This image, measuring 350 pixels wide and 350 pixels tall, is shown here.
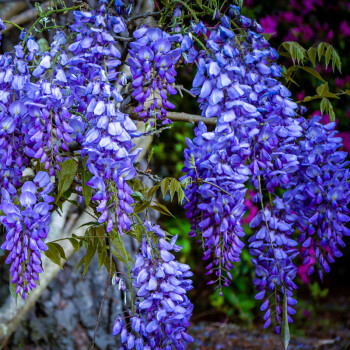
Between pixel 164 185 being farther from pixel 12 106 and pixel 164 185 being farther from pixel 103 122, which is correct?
pixel 12 106

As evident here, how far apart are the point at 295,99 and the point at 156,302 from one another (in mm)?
2270

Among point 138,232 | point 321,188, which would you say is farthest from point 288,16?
point 138,232

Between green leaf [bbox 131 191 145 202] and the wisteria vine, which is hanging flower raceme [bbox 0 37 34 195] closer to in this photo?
the wisteria vine

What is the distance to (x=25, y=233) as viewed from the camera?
1170 millimetres

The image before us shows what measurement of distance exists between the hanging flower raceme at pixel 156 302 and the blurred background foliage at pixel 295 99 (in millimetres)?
1900

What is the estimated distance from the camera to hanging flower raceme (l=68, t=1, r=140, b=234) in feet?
3.63

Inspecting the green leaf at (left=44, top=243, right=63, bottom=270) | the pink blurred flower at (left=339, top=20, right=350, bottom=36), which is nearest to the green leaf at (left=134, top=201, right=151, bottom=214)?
the green leaf at (left=44, top=243, right=63, bottom=270)

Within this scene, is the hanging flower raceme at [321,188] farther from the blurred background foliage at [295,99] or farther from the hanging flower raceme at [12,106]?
the blurred background foliage at [295,99]

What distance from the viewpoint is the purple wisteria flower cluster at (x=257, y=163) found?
117cm

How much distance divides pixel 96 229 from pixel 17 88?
0.38m

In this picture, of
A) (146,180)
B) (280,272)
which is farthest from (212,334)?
(280,272)

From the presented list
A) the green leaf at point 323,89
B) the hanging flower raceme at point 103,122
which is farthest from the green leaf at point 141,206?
the green leaf at point 323,89

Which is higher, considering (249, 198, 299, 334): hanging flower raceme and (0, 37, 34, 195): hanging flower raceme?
(0, 37, 34, 195): hanging flower raceme

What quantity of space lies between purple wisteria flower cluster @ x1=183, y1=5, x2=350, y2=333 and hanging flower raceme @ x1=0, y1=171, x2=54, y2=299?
39 cm
